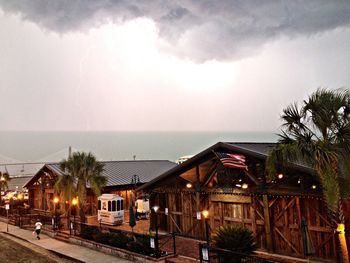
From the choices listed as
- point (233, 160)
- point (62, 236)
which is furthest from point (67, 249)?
point (233, 160)

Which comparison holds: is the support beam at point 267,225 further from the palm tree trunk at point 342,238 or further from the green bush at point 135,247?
the green bush at point 135,247

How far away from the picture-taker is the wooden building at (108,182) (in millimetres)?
33219

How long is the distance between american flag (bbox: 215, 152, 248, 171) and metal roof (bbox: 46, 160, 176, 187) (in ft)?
59.5

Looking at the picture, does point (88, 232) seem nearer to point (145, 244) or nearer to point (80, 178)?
point (80, 178)

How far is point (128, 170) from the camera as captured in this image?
3903 centimetres

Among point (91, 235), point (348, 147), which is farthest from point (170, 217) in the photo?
point (348, 147)

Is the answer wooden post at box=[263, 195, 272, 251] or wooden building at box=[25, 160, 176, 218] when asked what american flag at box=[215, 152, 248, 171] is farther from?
wooden building at box=[25, 160, 176, 218]

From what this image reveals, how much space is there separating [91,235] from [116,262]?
5107 mm

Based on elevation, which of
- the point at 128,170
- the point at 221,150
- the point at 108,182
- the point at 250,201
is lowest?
the point at 250,201

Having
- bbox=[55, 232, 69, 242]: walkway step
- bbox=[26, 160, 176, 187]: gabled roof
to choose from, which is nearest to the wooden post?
bbox=[55, 232, 69, 242]: walkway step

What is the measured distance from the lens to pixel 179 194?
73.2 feet

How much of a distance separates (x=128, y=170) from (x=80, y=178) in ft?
43.9

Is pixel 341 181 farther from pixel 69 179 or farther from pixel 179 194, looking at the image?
pixel 69 179

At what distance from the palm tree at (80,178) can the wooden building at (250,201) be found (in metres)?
4.67
